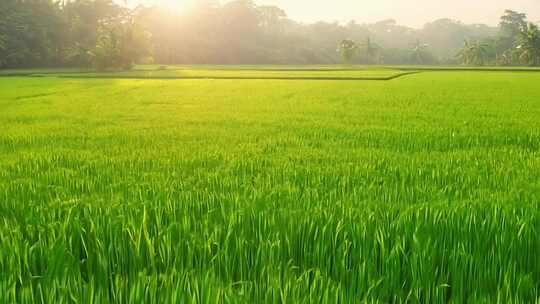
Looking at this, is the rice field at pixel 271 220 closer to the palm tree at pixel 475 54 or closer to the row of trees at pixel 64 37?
the row of trees at pixel 64 37

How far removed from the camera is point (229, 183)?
3.62 metres

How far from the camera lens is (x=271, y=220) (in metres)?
2.38

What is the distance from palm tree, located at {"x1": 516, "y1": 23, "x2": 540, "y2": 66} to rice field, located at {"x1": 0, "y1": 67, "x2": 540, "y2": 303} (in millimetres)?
62058

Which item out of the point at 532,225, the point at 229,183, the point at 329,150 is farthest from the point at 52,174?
the point at 532,225

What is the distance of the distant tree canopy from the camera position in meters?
47.8

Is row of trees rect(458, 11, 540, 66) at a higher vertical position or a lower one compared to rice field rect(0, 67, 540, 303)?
higher

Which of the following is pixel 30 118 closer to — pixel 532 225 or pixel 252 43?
pixel 532 225

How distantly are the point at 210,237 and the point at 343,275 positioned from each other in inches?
24.0

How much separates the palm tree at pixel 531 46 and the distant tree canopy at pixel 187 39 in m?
0.12

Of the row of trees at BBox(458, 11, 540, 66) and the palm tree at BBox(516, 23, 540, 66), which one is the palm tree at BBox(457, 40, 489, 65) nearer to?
the row of trees at BBox(458, 11, 540, 66)

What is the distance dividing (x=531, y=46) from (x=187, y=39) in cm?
4930

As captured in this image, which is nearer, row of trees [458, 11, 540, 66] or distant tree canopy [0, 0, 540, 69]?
distant tree canopy [0, 0, 540, 69]

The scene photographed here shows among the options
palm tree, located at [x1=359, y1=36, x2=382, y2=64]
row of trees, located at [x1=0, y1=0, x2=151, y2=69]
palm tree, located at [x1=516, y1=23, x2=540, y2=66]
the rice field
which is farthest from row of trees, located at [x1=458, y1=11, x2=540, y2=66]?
the rice field

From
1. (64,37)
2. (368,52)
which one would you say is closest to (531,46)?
(368,52)
